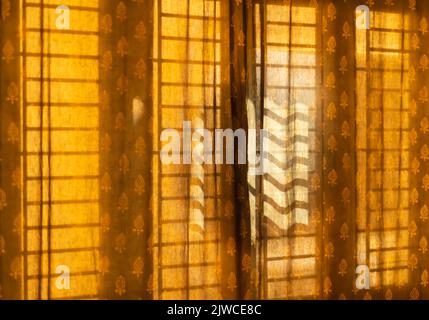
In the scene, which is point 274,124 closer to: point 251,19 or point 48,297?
point 251,19

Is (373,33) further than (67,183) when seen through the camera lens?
Result: Yes

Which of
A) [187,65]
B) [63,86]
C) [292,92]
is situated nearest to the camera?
[63,86]

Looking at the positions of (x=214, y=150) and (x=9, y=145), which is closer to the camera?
(x=9, y=145)

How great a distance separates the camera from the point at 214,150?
2600 mm

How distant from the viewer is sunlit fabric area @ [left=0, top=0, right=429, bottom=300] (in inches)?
93.0

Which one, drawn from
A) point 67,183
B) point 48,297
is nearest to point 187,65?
point 67,183

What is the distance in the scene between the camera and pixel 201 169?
8.49 ft

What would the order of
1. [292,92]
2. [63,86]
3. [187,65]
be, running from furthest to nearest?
[292,92] → [187,65] → [63,86]

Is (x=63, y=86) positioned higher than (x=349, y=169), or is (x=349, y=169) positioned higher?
(x=63, y=86)

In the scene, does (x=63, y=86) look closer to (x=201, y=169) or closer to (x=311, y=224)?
(x=201, y=169)

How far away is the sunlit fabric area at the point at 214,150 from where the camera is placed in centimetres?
236
